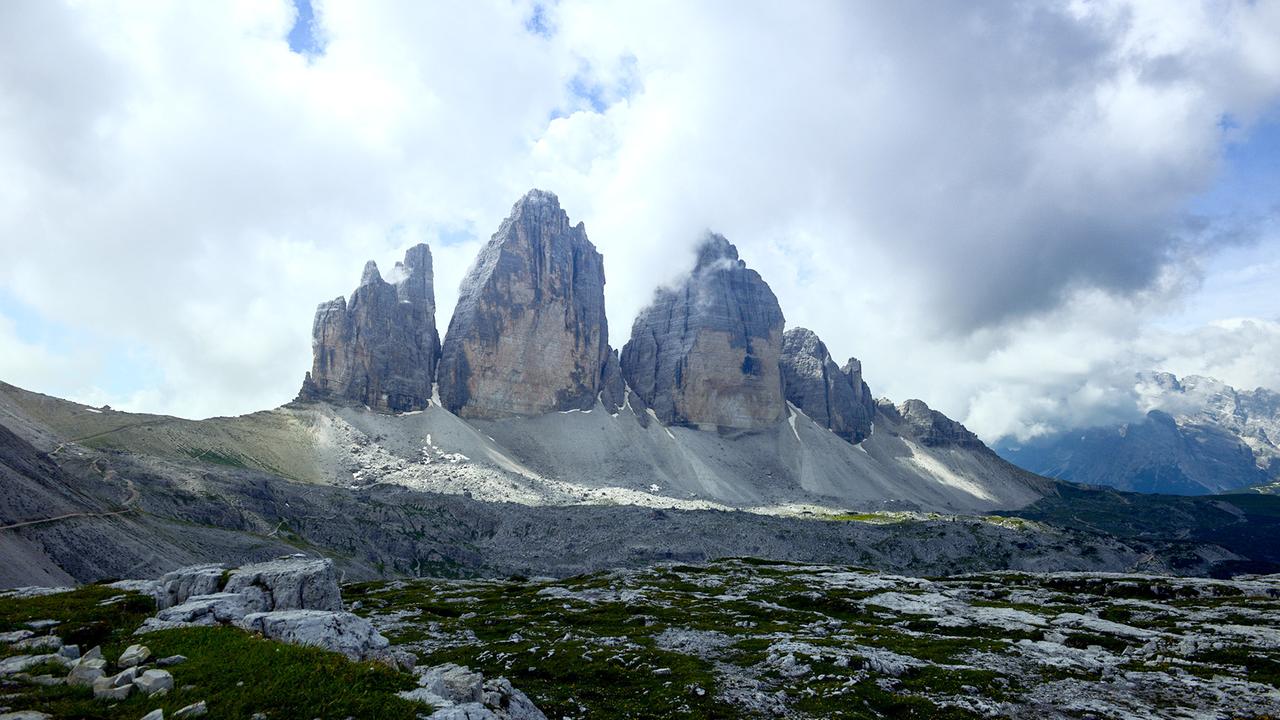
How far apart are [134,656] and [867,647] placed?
32.5 m

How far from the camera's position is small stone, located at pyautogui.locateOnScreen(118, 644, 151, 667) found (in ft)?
52.6

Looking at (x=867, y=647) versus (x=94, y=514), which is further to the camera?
(x=94, y=514)

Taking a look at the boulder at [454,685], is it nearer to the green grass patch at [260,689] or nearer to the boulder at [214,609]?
the green grass patch at [260,689]

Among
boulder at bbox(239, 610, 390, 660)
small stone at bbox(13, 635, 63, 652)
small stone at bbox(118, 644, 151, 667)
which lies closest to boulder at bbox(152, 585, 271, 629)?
small stone at bbox(13, 635, 63, 652)

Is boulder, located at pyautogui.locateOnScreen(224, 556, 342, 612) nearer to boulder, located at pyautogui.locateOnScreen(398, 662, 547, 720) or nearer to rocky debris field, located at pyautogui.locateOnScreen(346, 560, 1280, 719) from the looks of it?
rocky debris field, located at pyautogui.locateOnScreen(346, 560, 1280, 719)

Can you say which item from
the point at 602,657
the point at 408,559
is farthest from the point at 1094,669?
the point at 408,559

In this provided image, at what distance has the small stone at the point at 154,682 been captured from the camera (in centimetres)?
1407

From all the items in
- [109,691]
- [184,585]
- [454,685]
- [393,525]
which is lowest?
[393,525]

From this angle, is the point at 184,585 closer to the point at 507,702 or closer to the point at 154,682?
the point at 154,682

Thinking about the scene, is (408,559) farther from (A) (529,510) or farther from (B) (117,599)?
(B) (117,599)

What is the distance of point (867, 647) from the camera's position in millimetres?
35656

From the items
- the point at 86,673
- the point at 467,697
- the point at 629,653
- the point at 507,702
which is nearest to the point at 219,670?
the point at 86,673

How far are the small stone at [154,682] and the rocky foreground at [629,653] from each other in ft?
0.16

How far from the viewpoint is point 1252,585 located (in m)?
64.1
